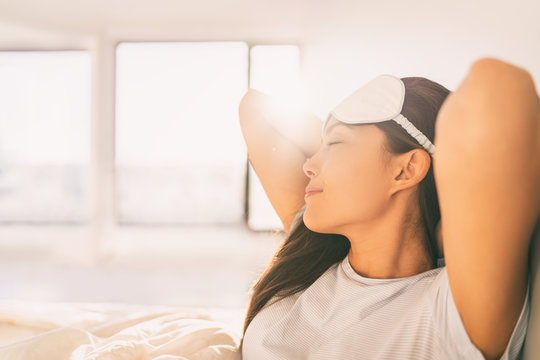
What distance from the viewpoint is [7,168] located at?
177 inches

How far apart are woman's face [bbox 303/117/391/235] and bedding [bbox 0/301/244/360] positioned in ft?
1.18

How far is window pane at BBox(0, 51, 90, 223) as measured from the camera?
427cm

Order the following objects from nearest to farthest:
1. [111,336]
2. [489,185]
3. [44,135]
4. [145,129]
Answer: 1. [489,185]
2. [111,336]
3. [145,129]
4. [44,135]

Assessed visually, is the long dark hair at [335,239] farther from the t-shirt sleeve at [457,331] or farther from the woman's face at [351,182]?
the t-shirt sleeve at [457,331]

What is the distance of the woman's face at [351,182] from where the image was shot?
875 millimetres

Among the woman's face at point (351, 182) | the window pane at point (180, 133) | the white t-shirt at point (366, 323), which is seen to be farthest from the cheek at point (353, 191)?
the window pane at point (180, 133)

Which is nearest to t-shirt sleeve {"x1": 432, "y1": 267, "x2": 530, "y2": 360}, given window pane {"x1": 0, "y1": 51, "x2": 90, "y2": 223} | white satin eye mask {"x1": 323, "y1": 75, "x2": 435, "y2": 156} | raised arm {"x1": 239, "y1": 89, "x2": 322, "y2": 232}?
white satin eye mask {"x1": 323, "y1": 75, "x2": 435, "y2": 156}

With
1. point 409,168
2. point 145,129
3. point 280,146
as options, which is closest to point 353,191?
point 409,168

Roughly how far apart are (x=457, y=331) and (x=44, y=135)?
15.1 feet

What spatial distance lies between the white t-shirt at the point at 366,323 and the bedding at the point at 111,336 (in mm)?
101

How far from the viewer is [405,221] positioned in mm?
901

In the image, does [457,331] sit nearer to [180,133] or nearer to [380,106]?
[380,106]

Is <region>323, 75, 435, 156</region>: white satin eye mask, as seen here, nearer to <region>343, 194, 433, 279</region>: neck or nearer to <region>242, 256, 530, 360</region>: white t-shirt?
<region>343, 194, 433, 279</region>: neck

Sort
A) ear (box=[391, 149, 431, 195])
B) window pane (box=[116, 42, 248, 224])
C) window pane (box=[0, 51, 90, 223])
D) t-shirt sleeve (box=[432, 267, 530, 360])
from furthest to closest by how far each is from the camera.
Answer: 1. window pane (box=[0, 51, 90, 223])
2. window pane (box=[116, 42, 248, 224])
3. ear (box=[391, 149, 431, 195])
4. t-shirt sleeve (box=[432, 267, 530, 360])
